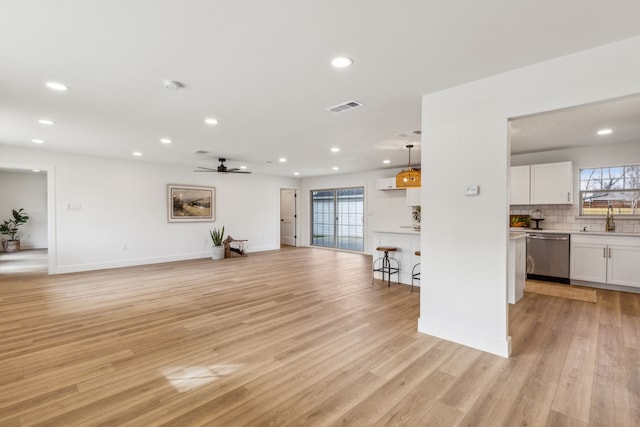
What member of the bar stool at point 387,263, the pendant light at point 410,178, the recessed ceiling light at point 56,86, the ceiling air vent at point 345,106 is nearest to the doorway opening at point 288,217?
the bar stool at point 387,263

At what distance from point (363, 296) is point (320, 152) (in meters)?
3.07

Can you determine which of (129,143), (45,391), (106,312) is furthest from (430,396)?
(129,143)

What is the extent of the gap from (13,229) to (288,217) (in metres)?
8.35

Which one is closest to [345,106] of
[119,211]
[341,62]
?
[341,62]

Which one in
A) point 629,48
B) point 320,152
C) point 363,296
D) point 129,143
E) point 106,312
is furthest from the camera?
point 320,152

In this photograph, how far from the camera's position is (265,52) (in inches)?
92.4

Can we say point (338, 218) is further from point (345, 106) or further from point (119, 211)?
point (345, 106)

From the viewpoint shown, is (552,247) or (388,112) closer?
(388,112)

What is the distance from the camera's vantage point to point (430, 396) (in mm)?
2166

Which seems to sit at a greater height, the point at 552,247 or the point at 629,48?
the point at 629,48

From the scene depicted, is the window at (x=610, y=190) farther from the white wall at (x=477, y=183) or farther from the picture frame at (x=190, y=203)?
the picture frame at (x=190, y=203)

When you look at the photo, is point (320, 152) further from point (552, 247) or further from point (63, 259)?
point (63, 259)

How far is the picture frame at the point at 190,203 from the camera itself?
26.1ft

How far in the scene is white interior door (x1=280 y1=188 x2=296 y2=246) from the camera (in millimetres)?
11312
